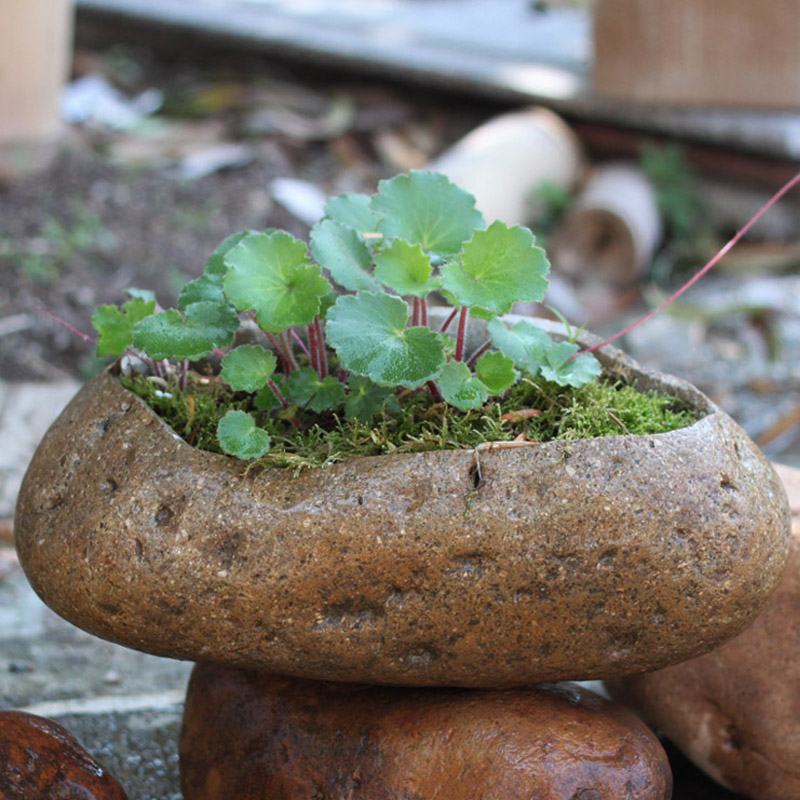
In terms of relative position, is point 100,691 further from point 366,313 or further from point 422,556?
point 366,313

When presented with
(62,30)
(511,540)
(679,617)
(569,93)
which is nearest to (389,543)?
(511,540)

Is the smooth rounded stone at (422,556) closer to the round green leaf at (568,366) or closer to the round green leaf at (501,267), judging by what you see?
the round green leaf at (568,366)

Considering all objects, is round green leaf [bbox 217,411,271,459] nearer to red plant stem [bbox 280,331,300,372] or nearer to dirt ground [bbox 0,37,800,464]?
red plant stem [bbox 280,331,300,372]

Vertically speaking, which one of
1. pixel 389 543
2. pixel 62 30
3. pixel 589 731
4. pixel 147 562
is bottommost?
pixel 62 30

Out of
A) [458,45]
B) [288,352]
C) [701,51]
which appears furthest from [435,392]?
[458,45]

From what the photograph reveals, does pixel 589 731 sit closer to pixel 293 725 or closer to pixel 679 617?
pixel 679 617

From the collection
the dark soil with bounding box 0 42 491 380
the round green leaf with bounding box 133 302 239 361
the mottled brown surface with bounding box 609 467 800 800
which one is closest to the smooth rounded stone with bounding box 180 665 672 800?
the mottled brown surface with bounding box 609 467 800 800
